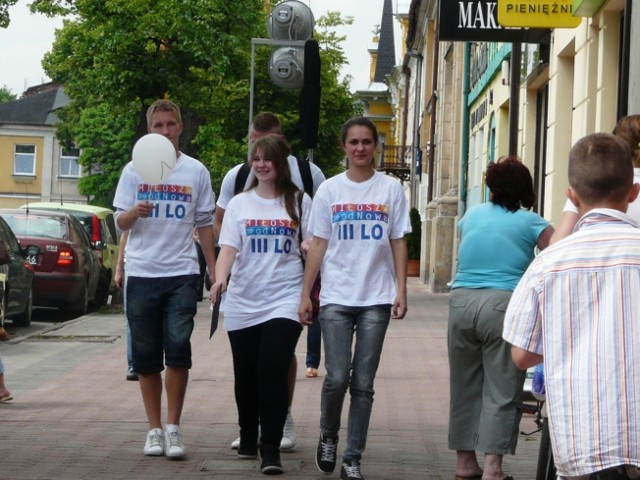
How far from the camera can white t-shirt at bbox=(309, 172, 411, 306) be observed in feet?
24.4

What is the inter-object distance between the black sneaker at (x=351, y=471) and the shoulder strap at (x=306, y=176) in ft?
5.64

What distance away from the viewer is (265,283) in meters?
7.70

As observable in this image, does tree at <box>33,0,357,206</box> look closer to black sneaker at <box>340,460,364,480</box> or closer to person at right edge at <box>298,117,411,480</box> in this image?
person at right edge at <box>298,117,411,480</box>

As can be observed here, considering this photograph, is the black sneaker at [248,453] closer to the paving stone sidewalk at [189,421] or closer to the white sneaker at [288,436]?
the paving stone sidewalk at [189,421]

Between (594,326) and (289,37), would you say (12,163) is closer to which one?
(289,37)

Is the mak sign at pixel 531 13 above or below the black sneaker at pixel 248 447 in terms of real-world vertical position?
above

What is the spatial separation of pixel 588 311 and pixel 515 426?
352cm

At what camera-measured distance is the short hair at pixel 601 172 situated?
3.88m

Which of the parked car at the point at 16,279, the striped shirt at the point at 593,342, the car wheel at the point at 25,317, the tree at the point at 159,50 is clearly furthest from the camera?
the tree at the point at 159,50

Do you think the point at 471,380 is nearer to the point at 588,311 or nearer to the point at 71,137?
the point at 588,311

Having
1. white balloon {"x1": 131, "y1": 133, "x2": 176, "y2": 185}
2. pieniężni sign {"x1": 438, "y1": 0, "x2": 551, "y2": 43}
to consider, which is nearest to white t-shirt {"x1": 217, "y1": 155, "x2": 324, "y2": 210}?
white balloon {"x1": 131, "y1": 133, "x2": 176, "y2": 185}

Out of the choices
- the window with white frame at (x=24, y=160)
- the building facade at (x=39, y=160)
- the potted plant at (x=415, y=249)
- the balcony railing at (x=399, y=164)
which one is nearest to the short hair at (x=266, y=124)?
the potted plant at (x=415, y=249)

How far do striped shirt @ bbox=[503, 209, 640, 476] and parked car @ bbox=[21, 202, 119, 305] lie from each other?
19231mm

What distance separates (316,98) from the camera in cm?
1113
